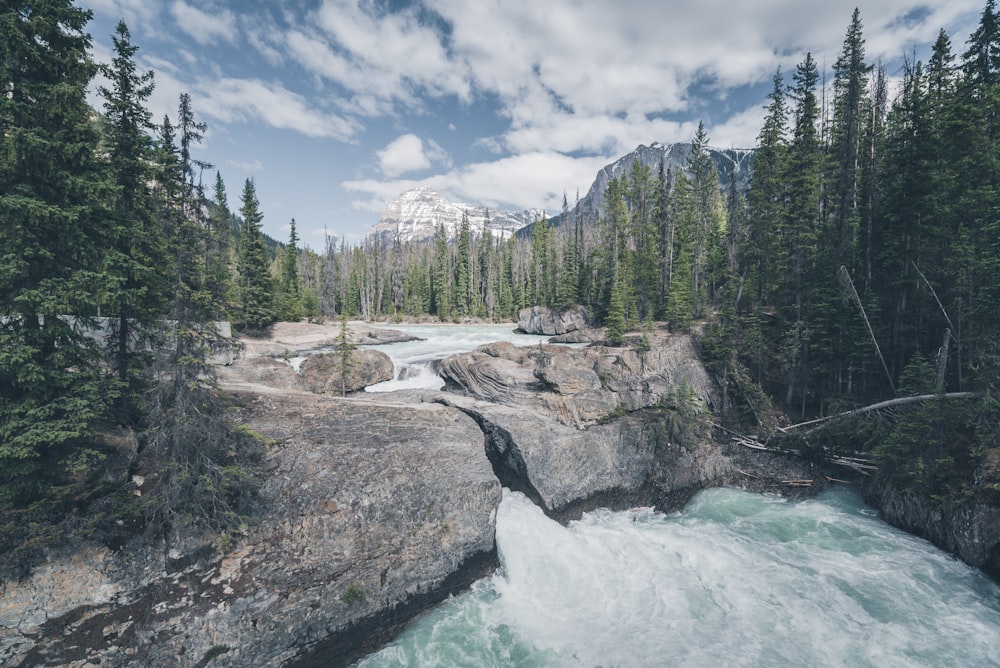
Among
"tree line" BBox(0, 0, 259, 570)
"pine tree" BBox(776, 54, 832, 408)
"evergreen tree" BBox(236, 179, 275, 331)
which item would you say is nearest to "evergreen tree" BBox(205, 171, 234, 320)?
"tree line" BBox(0, 0, 259, 570)

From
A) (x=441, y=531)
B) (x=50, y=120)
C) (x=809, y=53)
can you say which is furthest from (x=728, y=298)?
(x=50, y=120)

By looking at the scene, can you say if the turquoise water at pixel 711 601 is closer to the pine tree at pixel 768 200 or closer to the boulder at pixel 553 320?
the pine tree at pixel 768 200

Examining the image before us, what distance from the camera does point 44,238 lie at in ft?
29.1

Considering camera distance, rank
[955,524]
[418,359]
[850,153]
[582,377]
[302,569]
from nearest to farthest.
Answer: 1. [302,569]
2. [955,524]
3. [582,377]
4. [850,153]
5. [418,359]

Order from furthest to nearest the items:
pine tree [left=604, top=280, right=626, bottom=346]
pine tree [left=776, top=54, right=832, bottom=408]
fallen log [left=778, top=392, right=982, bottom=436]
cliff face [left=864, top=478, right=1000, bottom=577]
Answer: pine tree [left=604, top=280, right=626, bottom=346] < pine tree [left=776, top=54, right=832, bottom=408] < fallen log [left=778, top=392, right=982, bottom=436] < cliff face [left=864, top=478, right=1000, bottom=577]

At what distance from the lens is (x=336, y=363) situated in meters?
24.5

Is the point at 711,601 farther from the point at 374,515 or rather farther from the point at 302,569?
the point at 302,569

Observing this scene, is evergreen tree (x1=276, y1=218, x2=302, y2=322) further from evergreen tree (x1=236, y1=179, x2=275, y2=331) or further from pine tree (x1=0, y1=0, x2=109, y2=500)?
pine tree (x1=0, y1=0, x2=109, y2=500)

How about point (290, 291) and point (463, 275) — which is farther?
point (463, 275)

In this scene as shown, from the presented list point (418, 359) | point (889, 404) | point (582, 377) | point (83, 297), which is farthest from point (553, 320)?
point (83, 297)

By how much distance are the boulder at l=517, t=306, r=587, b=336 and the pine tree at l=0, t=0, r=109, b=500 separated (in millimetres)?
50283

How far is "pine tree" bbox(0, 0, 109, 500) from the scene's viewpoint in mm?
8008

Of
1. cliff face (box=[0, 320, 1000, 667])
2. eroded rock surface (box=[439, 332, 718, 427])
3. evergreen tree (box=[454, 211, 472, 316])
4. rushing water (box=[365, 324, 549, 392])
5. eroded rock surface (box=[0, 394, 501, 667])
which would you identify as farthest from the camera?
evergreen tree (box=[454, 211, 472, 316])

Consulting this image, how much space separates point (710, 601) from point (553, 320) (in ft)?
159
